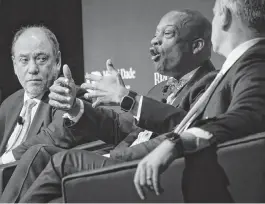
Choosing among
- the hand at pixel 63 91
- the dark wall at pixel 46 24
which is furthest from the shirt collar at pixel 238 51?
the dark wall at pixel 46 24

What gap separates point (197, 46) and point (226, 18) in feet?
2.52

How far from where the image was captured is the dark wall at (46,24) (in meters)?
4.54

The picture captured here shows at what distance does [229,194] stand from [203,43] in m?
1.27

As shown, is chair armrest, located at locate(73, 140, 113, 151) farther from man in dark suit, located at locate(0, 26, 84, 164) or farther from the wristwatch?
the wristwatch

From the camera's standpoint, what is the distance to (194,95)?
2.45 meters

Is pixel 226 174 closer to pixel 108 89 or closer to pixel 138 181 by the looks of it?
pixel 138 181

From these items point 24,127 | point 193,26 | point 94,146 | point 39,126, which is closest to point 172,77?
point 193,26

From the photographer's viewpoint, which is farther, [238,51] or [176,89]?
[176,89]

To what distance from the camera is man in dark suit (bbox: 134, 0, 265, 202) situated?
5.73ft

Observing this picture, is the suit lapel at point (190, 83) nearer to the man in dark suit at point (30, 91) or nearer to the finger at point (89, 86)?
the finger at point (89, 86)

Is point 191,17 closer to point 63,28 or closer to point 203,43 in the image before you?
point 203,43

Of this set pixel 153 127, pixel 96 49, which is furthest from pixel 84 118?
pixel 96 49

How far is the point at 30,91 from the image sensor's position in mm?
3207

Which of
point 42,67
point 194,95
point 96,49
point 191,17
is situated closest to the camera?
point 194,95
